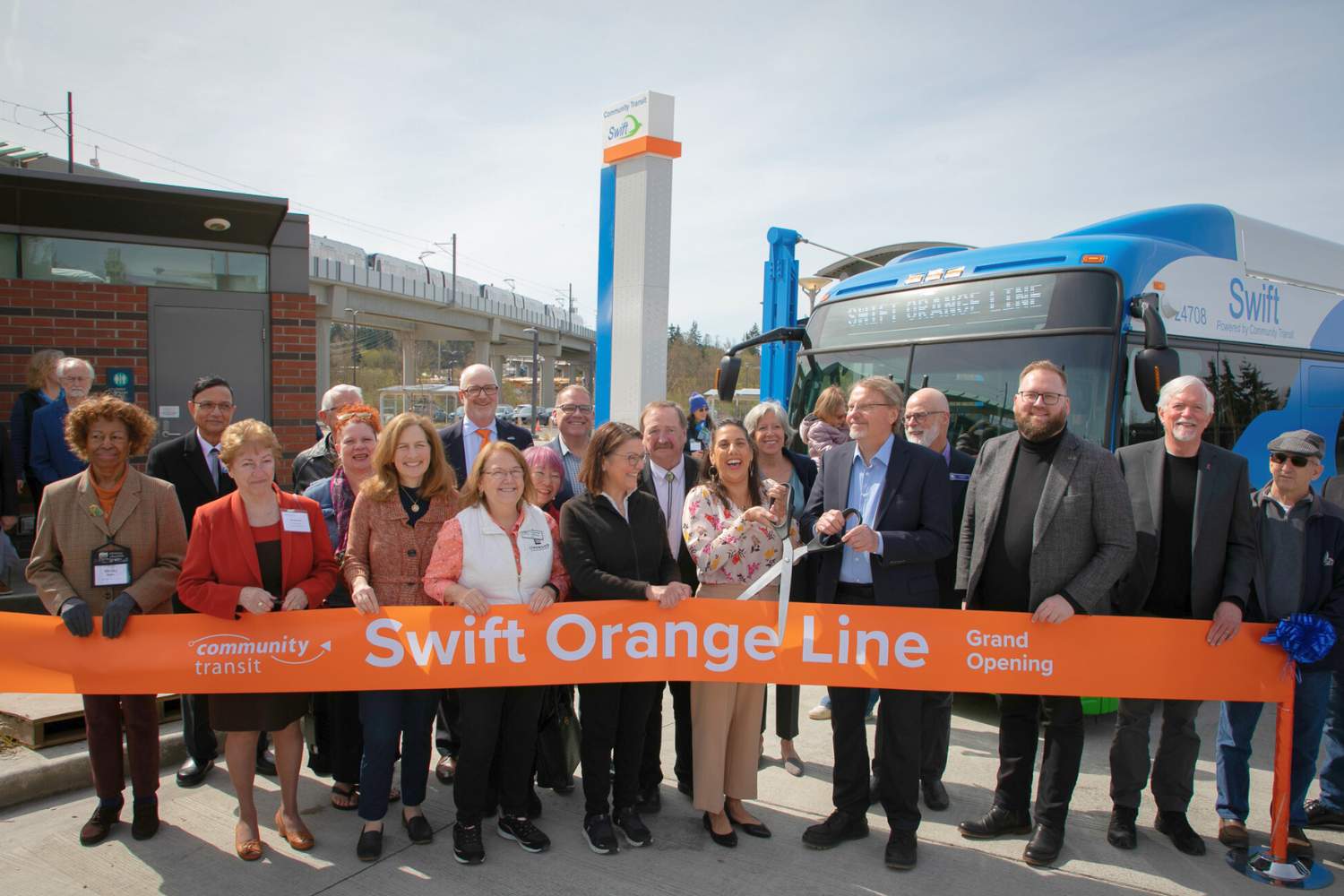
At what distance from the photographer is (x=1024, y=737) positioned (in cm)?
370

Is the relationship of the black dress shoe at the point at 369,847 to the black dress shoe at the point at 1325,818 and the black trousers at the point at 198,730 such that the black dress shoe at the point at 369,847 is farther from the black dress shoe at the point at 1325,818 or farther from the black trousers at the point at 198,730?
the black dress shoe at the point at 1325,818

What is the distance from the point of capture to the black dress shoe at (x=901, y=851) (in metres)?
3.47

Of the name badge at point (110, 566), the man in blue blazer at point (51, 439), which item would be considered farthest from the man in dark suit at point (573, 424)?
the man in blue blazer at point (51, 439)

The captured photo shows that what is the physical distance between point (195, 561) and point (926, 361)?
4.97 meters

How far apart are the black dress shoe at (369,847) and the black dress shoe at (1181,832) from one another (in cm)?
345

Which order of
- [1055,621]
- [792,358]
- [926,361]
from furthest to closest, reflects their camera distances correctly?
[792,358] → [926,361] → [1055,621]

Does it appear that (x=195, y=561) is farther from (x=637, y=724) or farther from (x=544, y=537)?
(x=637, y=724)

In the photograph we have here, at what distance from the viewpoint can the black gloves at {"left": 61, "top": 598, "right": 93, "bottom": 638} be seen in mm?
3432

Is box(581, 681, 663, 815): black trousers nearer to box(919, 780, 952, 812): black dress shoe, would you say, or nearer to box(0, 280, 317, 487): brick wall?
box(919, 780, 952, 812): black dress shoe

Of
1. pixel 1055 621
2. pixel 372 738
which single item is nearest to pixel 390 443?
pixel 372 738

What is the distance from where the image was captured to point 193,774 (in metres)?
4.16

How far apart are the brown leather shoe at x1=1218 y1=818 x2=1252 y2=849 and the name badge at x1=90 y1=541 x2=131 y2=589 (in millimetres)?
4937

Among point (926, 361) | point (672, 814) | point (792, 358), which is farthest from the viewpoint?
point (792, 358)

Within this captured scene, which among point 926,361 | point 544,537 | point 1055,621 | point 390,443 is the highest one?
point 926,361
